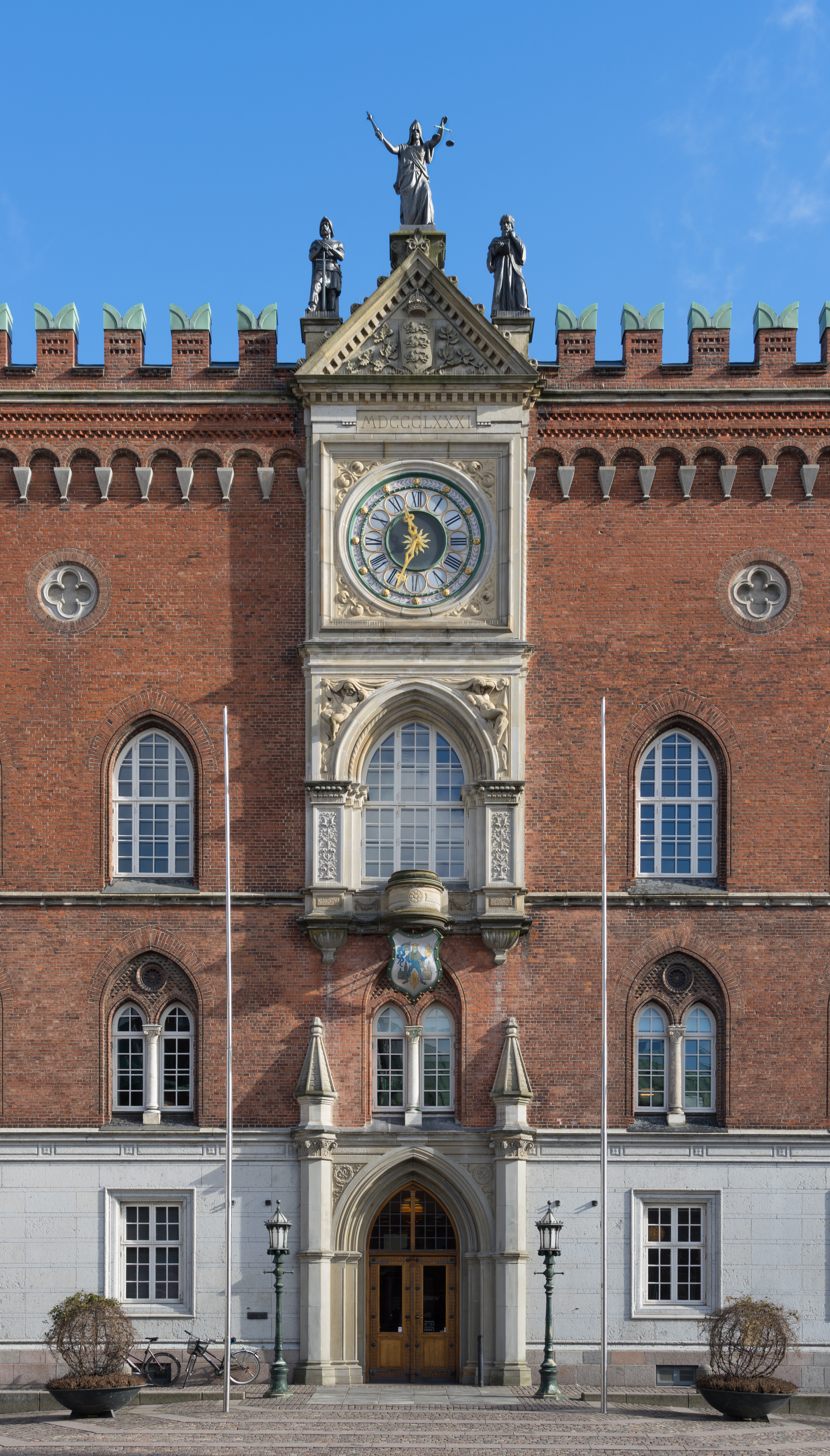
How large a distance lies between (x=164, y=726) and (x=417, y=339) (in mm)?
8566

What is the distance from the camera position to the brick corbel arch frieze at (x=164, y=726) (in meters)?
34.3

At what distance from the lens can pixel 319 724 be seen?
3409 centimetres

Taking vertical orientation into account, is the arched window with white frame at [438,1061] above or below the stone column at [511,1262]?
above

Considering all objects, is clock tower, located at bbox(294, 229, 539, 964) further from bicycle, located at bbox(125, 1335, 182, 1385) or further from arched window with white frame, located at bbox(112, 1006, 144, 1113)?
bicycle, located at bbox(125, 1335, 182, 1385)

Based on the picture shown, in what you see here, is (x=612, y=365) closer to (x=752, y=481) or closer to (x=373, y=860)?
(x=752, y=481)

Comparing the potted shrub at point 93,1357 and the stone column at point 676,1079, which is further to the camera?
the stone column at point 676,1079

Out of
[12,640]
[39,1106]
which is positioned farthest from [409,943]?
[12,640]

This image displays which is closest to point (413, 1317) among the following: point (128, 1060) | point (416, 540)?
point (128, 1060)

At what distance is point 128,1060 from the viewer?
34.0 m

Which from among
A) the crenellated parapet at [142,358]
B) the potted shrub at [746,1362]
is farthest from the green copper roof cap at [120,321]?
the potted shrub at [746,1362]

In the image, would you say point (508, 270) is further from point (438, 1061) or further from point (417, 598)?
point (438, 1061)

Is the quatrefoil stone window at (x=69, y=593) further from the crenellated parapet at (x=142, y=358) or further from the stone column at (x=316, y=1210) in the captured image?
the stone column at (x=316, y=1210)

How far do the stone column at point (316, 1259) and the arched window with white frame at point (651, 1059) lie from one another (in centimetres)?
564

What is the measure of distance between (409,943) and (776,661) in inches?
339
